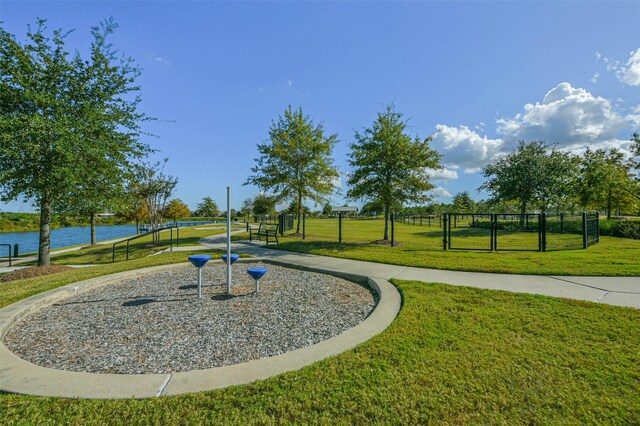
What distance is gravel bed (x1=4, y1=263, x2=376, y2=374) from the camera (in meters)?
3.28

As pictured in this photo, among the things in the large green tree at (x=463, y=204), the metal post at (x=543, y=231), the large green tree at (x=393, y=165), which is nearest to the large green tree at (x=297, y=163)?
the large green tree at (x=393, y=165)

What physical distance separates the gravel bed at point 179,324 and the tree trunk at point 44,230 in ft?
18.3

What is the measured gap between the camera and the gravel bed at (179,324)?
3281 mm

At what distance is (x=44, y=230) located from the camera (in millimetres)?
9648

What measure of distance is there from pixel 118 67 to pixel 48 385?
11.7m

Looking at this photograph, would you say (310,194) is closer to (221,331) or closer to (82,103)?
(82,103)

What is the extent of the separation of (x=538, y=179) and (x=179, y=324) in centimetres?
2769

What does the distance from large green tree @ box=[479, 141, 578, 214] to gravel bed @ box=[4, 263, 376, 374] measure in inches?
921

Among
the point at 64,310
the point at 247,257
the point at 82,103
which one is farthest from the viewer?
the point at 247,257

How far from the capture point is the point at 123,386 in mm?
2475

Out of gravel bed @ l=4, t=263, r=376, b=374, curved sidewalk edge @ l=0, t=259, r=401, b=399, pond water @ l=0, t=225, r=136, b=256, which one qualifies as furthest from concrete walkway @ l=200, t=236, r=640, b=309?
pond water @ l=0, t=225, r=136, b=256

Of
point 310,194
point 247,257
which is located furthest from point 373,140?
point 247,257

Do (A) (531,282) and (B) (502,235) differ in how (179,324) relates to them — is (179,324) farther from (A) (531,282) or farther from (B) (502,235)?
(B) (502,235)

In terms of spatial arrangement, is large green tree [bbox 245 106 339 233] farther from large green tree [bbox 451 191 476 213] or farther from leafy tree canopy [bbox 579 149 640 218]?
large green tree [bbox 451 191 476 213]
